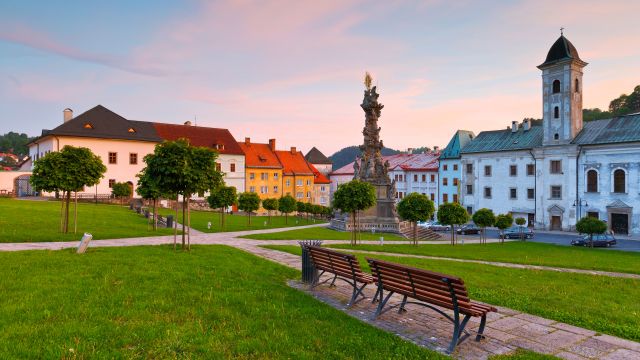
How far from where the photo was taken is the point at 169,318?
696 centimetres

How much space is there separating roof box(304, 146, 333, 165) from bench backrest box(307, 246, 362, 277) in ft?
276

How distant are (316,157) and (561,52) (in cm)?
5659

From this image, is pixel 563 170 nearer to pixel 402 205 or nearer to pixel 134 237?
pixel 402 205

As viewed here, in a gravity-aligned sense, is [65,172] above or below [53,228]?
above

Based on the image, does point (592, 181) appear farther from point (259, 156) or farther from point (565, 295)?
point (259, 156)

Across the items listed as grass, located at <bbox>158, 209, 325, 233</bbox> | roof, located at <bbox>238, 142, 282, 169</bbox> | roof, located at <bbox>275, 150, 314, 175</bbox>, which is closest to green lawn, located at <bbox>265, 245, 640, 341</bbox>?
grass, located at <bbox>158, 209, 325, 233</bbox>

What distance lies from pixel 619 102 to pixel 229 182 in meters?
70.4

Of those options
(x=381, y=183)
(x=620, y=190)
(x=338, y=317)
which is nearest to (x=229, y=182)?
(x=381, y=183)

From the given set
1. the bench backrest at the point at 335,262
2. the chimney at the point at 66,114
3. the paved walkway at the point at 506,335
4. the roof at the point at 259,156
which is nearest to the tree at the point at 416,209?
the bench backrest at the point at 335,262

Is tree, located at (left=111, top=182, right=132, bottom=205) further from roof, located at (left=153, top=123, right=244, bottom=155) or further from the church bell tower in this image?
the church bell tower

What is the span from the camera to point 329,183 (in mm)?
80688

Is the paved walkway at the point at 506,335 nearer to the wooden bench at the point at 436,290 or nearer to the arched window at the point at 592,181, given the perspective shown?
the wooden bench at the point at 436,290

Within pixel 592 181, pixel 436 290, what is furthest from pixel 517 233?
pixel 436 290

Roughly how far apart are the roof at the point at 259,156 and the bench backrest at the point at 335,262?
191 ft
